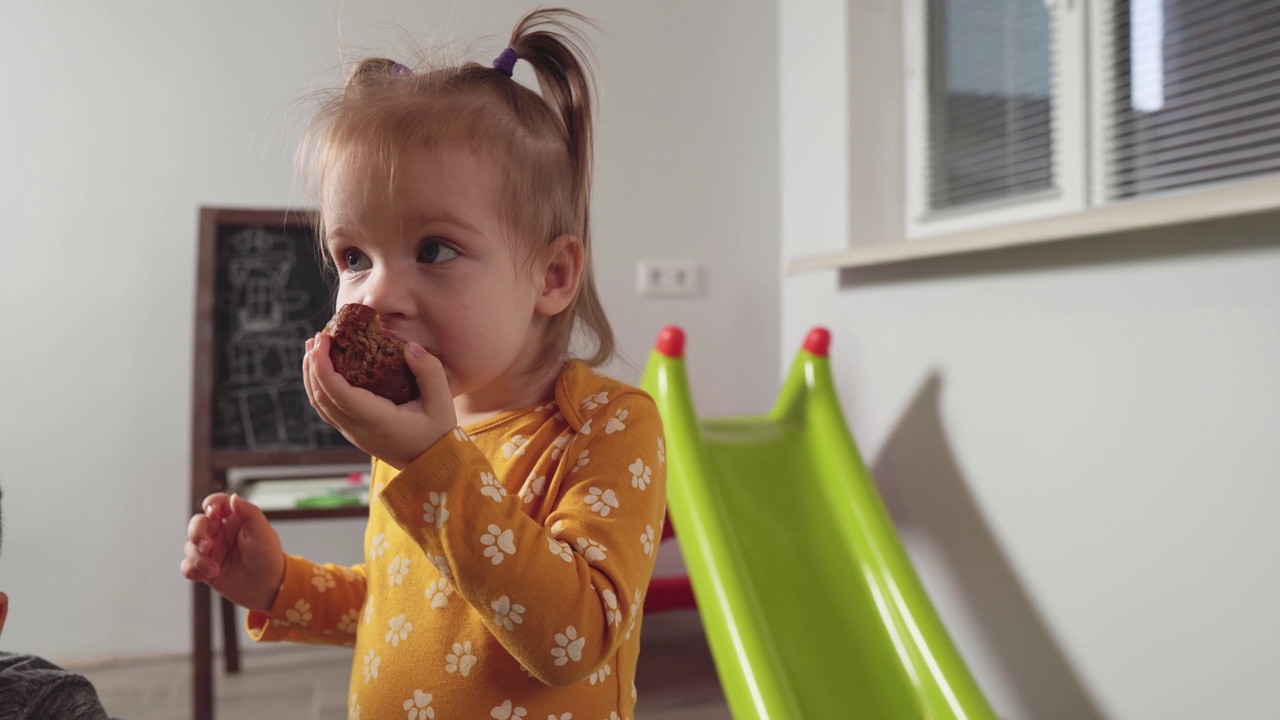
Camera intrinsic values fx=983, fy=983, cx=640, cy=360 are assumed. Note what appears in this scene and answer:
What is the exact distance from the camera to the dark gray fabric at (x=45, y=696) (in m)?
0.64

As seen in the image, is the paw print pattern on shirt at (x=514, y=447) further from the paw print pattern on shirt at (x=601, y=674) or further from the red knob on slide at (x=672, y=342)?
the red knob on slide at (x=672, y=342)

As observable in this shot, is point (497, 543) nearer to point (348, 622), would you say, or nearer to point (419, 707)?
point (419, 707)

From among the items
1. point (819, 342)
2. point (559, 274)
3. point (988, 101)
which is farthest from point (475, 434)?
point (988, 101)

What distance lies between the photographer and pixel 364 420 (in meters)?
0.60

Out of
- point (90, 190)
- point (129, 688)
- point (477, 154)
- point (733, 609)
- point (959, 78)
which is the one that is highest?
point (959, 78)

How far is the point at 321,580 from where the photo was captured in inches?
34.9

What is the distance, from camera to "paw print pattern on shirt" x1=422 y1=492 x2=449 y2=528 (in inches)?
24.0

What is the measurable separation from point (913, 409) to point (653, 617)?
43.4 inches

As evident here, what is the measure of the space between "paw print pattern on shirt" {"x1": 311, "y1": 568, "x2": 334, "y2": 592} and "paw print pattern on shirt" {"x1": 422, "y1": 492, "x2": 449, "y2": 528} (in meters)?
0.32

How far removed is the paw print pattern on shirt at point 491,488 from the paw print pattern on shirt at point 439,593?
0.52ft

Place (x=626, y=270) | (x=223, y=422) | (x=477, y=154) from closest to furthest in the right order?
1. (x=477, y=154)
2. (x=223, y=422)
3. (x=626, y=270)

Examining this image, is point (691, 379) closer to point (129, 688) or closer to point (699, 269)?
point (699, 269)

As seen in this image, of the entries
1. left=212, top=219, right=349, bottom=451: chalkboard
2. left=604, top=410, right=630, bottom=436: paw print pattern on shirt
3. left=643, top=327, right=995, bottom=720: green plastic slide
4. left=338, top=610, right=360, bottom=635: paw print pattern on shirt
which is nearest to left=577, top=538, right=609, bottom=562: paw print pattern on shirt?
left=604, top=410, right=630, bottom=436: paw print pattern on shirt

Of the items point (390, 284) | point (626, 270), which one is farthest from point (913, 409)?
point (390, 284)
